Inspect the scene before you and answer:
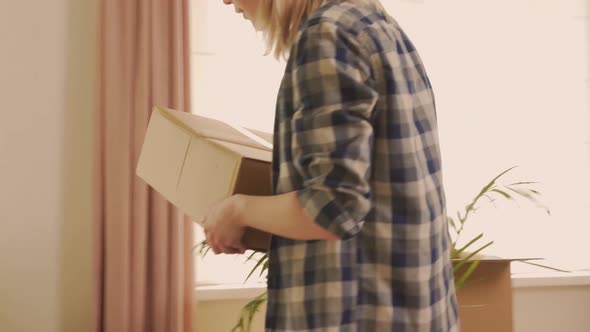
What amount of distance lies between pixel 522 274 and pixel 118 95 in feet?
5.57

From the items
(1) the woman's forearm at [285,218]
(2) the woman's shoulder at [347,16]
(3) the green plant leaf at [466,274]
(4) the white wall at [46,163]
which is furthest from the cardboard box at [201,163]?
(4) the white wall at [46,163]

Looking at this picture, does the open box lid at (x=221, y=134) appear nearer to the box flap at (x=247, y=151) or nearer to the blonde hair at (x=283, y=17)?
the box flap at (x=247, y=151)

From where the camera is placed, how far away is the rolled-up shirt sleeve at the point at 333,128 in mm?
697

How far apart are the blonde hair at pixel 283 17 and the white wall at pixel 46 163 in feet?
4.86

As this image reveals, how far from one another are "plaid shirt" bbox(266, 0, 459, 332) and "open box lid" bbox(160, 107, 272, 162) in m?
0.13

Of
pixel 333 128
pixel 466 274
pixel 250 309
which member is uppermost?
pixel 333 128

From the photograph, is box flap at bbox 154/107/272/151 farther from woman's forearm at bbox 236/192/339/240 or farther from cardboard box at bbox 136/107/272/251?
woman's forearm at bbox 236/192/339/240

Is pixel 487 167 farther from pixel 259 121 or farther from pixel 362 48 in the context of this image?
pixel 362 48

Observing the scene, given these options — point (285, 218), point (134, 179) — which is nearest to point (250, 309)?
point (134, 179)

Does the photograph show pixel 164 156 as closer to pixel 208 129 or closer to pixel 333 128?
pixel 208 129

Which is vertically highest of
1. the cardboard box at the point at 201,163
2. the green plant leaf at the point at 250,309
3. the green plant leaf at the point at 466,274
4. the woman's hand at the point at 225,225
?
the cardboard box at the point at 201,163

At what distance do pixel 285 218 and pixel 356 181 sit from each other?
0.10 m

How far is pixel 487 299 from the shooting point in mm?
1729

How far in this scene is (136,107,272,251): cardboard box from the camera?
88cm
